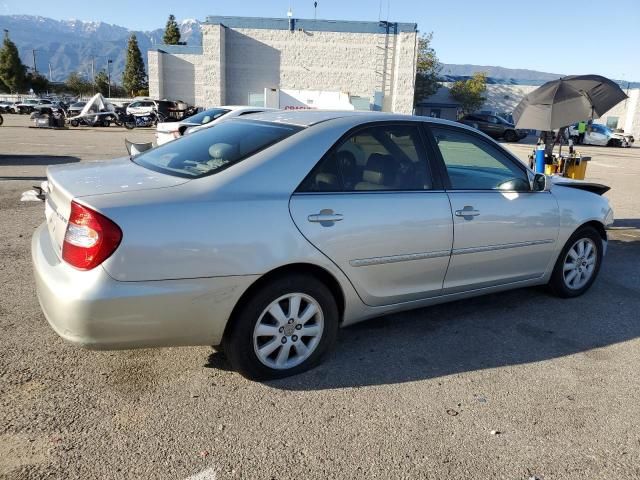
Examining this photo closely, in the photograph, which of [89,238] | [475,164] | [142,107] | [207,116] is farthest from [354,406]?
[142,107]

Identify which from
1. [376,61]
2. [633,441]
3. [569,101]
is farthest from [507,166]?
[376,61]

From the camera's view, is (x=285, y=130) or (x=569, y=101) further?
(x=569, y=101)

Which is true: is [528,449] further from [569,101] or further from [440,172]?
[569,101]

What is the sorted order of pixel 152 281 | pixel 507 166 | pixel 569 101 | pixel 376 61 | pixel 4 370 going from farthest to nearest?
pixel 376 61, pixel 569 101, pixel 507 166, pixel 4 370, pixel 152 281

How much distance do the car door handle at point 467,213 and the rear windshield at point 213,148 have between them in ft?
4.23

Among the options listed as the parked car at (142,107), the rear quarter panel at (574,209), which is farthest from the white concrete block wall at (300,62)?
the rear quarter panel at (574,209)

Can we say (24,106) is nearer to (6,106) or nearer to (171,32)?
(6,106)

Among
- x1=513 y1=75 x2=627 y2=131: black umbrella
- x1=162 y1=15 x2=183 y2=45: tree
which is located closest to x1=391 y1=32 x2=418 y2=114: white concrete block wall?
x1=513 y1=75 x2=627 y2=131: black umbrella

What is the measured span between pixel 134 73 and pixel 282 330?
254 ft

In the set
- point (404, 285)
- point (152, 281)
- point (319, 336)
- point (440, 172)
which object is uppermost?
point (440, 172)

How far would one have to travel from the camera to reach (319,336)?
129 inches

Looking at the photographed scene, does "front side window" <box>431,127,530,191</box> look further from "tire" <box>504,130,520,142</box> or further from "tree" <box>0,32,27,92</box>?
"tree" <box>0,32,27,92</box>

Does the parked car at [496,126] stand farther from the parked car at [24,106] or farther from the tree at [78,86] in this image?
the tree at [78,86]

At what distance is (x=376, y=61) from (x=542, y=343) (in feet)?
136
